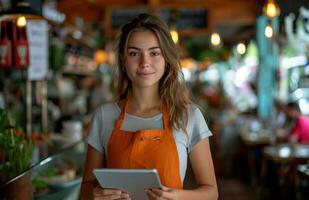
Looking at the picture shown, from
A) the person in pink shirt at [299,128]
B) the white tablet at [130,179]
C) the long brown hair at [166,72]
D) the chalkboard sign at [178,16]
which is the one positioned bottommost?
the person in pink shirt at [299,128]

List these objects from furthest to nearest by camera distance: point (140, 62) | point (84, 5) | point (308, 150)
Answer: point (84, 5) < point (308, 150) < point (140, 62)

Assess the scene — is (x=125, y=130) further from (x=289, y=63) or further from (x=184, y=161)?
(x=289, y=63)

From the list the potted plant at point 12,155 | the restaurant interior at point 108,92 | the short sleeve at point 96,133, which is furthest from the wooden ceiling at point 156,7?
the short sleeve at point 96,133

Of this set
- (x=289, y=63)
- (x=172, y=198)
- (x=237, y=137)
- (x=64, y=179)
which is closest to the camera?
(x=172, y=198)

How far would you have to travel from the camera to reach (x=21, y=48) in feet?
12.9

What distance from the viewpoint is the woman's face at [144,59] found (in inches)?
82.5

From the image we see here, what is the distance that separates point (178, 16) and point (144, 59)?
20.8 feet

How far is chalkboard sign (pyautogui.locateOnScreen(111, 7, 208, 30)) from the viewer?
8297 mm

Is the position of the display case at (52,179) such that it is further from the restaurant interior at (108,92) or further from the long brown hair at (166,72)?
the long brown hair at (166,72)

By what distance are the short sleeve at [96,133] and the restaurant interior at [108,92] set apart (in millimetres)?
303

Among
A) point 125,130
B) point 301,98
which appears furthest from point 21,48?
point 301,98

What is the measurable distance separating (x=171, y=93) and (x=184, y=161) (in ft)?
1.02

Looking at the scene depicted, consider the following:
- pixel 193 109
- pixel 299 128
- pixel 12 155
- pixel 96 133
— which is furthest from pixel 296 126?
pixel 96 133

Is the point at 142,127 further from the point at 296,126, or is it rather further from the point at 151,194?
the point at 296,126
